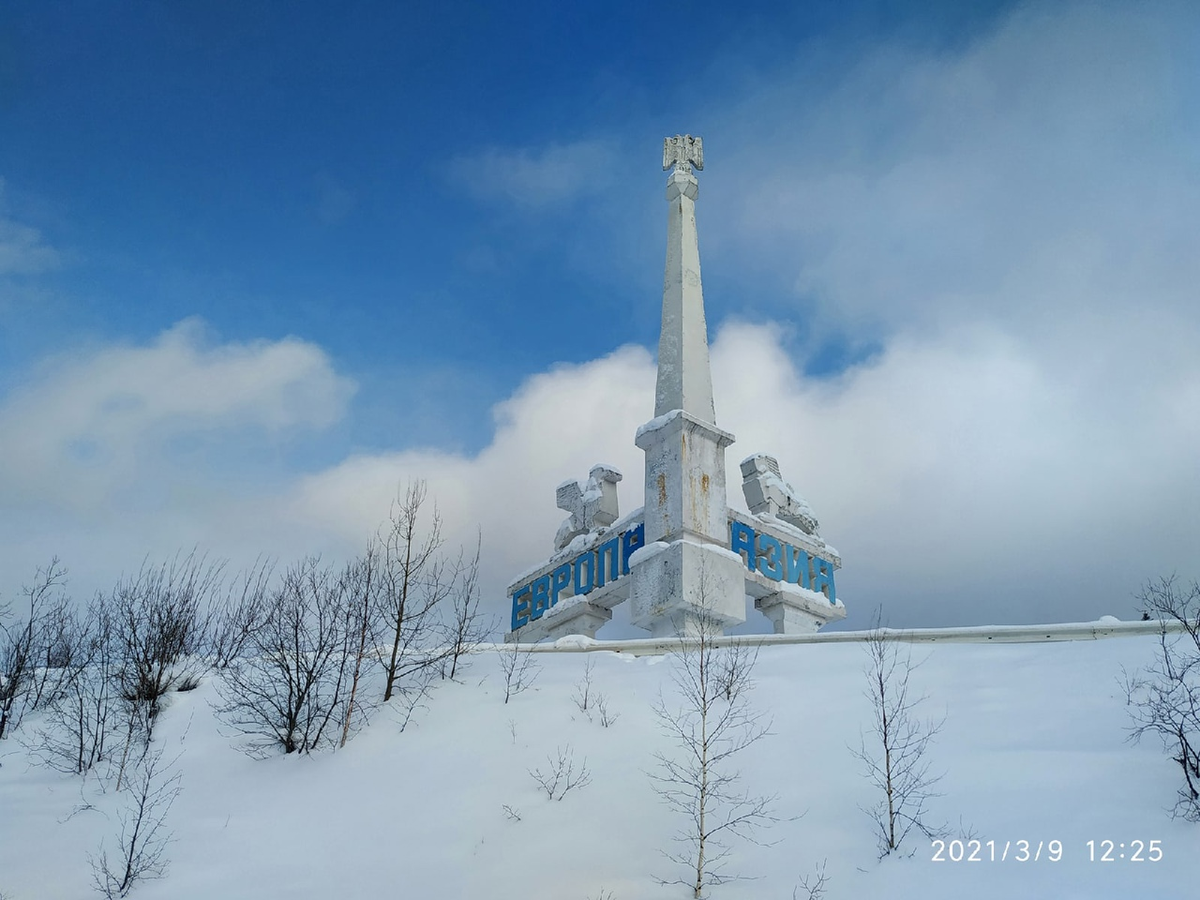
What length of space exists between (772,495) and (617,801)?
1283 cm

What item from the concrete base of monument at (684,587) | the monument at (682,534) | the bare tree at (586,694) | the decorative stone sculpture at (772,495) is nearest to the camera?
the bare tree at (586,694)

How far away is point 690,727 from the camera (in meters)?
11.8

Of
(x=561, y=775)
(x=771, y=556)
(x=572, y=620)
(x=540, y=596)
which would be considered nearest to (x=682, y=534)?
(x=771, y=556)

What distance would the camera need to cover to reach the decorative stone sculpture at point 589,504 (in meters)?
22.3

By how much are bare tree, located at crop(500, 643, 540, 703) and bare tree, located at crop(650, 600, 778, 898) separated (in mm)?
2335

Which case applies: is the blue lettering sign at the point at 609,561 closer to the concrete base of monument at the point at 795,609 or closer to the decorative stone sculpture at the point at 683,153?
the concrete base of monument at the point at 795,609

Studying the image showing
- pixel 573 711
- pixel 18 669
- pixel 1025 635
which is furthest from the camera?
pixel 18 669

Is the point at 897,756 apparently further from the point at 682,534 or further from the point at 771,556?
the point at 771,556

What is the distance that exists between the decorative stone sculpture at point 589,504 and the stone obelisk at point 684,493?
133 inches

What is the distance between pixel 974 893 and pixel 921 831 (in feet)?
3.95

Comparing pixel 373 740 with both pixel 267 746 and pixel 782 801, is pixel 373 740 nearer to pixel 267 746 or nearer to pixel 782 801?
pixel 267 746

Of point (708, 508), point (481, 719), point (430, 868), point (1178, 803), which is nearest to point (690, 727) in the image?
point (481, 719)

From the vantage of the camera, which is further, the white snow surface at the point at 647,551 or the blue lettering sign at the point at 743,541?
the blue lettering sign at the point at 743,541

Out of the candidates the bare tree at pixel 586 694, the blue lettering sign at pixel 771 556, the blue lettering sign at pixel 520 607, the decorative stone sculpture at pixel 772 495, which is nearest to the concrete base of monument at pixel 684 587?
the blue lettering sign at pixel 771 556
